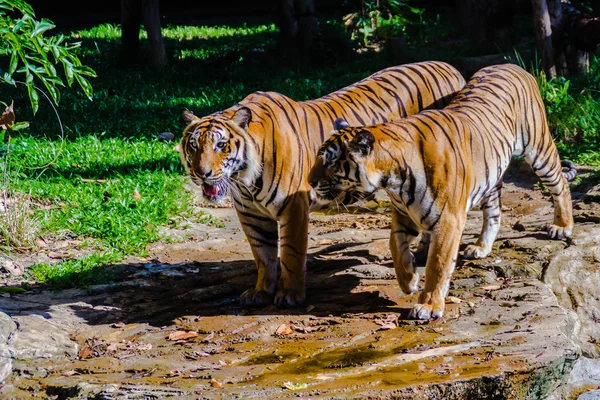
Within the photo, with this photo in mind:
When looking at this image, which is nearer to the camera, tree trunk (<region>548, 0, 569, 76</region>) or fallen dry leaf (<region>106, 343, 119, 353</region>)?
fallen dry leaf (<region>106, 343, 119, 353</region>)

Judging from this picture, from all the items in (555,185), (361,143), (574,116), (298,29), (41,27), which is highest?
(41,27)

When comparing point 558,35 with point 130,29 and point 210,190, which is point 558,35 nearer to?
point 130,29

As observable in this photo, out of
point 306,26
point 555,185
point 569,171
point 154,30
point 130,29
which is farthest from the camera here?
point 306,26

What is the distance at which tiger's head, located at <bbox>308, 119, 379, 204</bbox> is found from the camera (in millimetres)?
4379

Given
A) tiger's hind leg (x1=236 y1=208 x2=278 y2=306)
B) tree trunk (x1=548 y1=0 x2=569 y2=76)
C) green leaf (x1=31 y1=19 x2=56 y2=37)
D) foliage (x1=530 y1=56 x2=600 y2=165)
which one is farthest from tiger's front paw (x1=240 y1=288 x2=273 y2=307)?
tree trunk (x1=548 y1=0 x2=569 y2=76)

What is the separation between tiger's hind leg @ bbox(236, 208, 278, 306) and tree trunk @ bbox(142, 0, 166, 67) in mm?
7669

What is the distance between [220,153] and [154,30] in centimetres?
812

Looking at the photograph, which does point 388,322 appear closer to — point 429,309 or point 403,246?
point 429,309

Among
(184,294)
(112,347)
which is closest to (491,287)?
(184,294)

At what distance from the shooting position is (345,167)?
444 centimetres

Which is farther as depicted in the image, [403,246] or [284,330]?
[403,246]

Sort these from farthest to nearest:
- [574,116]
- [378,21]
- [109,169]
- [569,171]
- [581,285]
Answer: [378,21] < [574,116] < [109,169] < [569,171] < [581,285]

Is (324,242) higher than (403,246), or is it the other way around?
(403,246)

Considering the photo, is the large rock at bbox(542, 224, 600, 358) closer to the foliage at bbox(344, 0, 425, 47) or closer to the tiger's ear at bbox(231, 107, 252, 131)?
the tiger's ear at bbox(231, 107, 252, 131)
